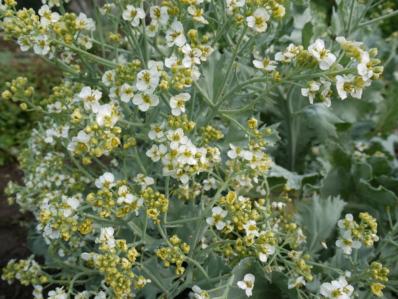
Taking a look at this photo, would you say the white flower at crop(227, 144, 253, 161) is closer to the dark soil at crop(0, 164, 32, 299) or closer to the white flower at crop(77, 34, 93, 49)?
the white flower at crop(77, 34, 93, 49)

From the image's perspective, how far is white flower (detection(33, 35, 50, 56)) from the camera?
168cm

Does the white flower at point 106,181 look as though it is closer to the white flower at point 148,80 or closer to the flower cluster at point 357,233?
the white flower at point 148,80

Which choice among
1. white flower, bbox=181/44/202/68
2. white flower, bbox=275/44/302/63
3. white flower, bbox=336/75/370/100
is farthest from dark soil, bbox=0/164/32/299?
white flower, bbox=336/75/370/100

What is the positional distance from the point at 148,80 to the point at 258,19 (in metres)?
0.40

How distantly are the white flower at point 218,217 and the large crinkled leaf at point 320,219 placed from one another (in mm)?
806

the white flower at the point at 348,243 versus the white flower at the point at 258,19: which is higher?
the white flower at the point at 258,19

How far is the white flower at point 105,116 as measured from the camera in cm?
153

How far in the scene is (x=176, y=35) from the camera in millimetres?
1694

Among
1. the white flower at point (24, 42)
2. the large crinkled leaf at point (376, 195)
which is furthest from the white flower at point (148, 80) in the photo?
the large crinkled leaf at point (376, 195)

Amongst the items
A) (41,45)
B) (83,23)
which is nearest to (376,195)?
(83,23)

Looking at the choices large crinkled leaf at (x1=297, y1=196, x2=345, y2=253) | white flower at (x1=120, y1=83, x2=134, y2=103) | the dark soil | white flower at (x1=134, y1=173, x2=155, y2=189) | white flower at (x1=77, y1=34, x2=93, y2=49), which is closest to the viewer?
white flower at (x1=120, y1=83, x2=134, y2=103)

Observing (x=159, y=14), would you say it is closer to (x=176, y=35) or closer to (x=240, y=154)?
(x=176, y=35)

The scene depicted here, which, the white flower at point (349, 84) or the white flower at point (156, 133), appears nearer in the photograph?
the white flower at point (349, 84)

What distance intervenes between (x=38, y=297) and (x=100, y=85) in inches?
35.4
